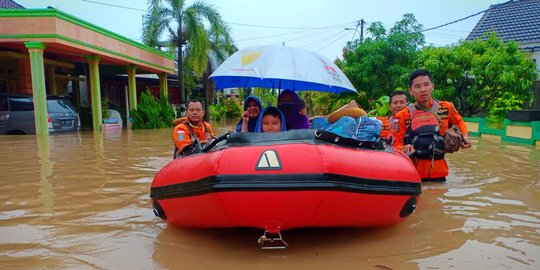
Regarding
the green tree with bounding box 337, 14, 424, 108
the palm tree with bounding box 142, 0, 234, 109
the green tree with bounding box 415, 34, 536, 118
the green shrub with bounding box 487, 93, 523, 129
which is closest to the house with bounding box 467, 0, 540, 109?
the green tree with bounding box 337, 14, 424, 108

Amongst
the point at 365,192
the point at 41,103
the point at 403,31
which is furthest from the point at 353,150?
the point at 403,31

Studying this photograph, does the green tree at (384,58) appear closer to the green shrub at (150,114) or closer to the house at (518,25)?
the house at (518,25)

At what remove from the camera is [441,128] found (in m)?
4.29

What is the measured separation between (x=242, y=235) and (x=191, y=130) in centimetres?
175

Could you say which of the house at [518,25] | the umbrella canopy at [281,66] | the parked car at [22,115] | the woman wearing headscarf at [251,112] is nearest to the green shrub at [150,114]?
the parked car at [22,115]

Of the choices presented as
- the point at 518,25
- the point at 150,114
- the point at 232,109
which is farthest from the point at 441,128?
the point at 232,109

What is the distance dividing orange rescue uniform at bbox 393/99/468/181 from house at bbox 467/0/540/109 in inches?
514

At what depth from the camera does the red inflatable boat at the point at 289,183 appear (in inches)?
98.2

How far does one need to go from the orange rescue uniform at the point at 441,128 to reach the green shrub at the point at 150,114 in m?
14.5

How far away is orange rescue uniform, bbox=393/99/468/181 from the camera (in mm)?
4340

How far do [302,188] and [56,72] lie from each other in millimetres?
18505

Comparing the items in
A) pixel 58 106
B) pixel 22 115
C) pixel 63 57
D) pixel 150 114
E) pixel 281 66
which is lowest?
pixel 150 114

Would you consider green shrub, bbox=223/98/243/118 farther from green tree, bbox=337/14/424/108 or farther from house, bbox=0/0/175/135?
green tree, bbox=337/14/424/108

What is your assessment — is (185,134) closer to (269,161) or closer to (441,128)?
(269,161)
